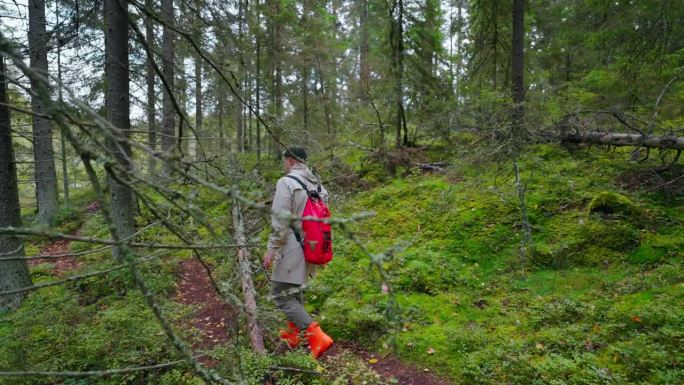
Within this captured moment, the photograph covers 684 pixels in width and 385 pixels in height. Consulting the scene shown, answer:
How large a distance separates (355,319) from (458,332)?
1240 mm

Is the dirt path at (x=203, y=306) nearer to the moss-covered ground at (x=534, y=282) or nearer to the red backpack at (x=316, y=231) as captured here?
the red backpack at (x=316, y=231)

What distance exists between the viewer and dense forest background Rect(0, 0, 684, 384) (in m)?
1.90

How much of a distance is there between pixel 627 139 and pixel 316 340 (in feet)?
23.6

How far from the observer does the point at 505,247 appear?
6375 millimetres

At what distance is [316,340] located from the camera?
13.9ft

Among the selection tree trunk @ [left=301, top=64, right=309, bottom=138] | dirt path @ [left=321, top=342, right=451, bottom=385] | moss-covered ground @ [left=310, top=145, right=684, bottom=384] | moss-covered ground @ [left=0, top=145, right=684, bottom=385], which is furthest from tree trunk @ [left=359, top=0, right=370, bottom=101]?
dirt path @ [left=321, top=342, right=451, bottom=385]

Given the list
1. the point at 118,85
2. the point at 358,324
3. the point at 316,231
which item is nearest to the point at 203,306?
the point at 358,324

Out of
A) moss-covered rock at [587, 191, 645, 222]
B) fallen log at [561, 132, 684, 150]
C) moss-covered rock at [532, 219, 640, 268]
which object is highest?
fallen log at [561, 132, 684, 150]

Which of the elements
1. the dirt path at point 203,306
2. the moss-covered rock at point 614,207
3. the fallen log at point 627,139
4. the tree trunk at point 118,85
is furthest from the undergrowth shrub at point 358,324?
the fallen log at point 627,139

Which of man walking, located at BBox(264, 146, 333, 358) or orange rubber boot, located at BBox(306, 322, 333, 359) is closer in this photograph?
man walking, located at BBox(264, 146, 333, 358)

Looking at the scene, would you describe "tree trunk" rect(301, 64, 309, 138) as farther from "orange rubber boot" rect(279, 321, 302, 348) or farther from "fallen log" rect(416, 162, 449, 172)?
"orange rubber boot" rect(279, 321, 302, 348)

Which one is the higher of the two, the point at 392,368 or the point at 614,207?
the point at 614,207

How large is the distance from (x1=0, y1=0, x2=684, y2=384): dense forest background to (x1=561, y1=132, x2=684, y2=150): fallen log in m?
0.05

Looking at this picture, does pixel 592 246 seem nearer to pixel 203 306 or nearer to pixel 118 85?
pixel 203 306
